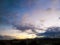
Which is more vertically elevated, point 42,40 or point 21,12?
point 21,12

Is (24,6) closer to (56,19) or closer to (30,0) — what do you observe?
(30,0)

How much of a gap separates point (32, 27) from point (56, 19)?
1.19ft

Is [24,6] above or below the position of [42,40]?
above

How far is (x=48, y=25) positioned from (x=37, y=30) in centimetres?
17

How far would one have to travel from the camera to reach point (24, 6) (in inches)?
→ 210

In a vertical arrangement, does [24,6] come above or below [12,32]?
above

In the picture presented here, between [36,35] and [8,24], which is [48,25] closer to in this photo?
[36,35]

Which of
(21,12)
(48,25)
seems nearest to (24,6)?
(21,12)

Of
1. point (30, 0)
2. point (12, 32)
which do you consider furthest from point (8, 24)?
point (30, 0)

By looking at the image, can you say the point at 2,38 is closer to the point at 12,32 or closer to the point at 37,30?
the point at 12,32

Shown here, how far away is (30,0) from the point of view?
5.35 meters

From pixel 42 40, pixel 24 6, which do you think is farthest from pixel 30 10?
pixel 42 40

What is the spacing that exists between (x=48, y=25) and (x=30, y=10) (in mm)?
335

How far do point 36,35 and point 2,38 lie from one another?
0.49 meters
